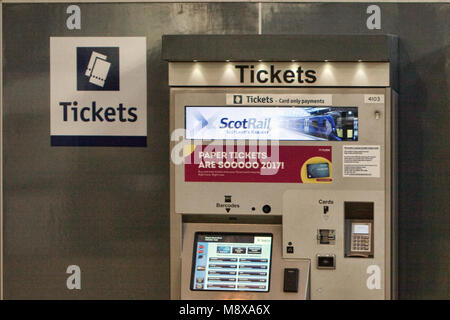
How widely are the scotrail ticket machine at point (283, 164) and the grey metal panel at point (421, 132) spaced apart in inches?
23.4

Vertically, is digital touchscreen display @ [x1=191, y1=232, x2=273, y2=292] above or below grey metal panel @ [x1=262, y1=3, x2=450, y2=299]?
below

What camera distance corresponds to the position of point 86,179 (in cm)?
511

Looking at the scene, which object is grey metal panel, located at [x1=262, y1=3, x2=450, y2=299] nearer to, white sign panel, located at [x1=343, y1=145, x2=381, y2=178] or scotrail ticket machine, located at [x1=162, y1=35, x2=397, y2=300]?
scotrail ticket machine, located at [x1=162, y1=35, x2=397, y2=300]

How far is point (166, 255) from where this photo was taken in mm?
5090

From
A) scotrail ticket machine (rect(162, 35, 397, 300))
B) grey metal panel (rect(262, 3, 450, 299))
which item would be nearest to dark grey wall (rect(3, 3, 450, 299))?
grey metal panel (rect(262, 3, 450, 299))

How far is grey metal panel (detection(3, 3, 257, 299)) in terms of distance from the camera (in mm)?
5062

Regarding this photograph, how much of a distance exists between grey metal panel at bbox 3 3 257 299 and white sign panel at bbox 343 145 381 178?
1.34 meters

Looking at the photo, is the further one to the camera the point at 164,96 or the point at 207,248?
the point at 164,96

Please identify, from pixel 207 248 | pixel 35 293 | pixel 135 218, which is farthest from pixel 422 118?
pixel 35 293

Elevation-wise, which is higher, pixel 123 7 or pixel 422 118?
pixel 123 7

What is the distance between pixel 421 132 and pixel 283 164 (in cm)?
126

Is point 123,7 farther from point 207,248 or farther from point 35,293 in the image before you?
point 35,293

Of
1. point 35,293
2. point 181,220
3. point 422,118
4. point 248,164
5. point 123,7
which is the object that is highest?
point 123,7

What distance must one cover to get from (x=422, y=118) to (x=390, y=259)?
1230mm
